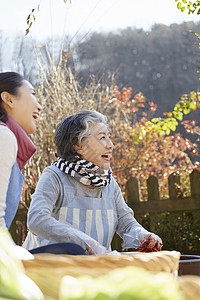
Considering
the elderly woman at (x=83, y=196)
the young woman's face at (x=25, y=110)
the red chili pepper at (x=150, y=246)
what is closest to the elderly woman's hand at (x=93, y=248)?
the elderly woman at (x=83, y=196)

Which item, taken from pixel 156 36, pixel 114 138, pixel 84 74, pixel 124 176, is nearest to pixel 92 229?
pixel 124 176

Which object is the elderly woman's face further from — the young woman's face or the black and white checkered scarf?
the young woman's face

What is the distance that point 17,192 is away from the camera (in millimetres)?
1790

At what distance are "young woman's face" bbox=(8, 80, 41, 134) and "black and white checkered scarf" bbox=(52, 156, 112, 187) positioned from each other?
40cm

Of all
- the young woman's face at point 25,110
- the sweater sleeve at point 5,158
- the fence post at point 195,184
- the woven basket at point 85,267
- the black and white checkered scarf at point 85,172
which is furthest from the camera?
the fence post at point 195,184

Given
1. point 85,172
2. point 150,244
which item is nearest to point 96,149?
point 85,172

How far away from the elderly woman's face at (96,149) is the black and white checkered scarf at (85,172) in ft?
0.20

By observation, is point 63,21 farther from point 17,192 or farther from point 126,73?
point 126,73

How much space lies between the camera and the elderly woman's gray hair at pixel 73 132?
2572 millimetres

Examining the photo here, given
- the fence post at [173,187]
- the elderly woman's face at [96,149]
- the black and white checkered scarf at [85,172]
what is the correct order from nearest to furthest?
the black and white checkered scarf at [85,172] → the elderly woman's face at [96,149] → the fence post at [173,187]

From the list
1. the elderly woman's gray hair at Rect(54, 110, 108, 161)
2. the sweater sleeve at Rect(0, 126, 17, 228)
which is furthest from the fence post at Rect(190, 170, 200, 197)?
the sweater sleeve at Rect(0, 126, 17, 228)

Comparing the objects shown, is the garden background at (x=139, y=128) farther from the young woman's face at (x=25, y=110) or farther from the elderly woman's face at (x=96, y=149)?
the elderly woman's face at (x=96, y=149)

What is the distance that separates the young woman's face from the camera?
206 cm

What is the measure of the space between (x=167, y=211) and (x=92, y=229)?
104 inches
